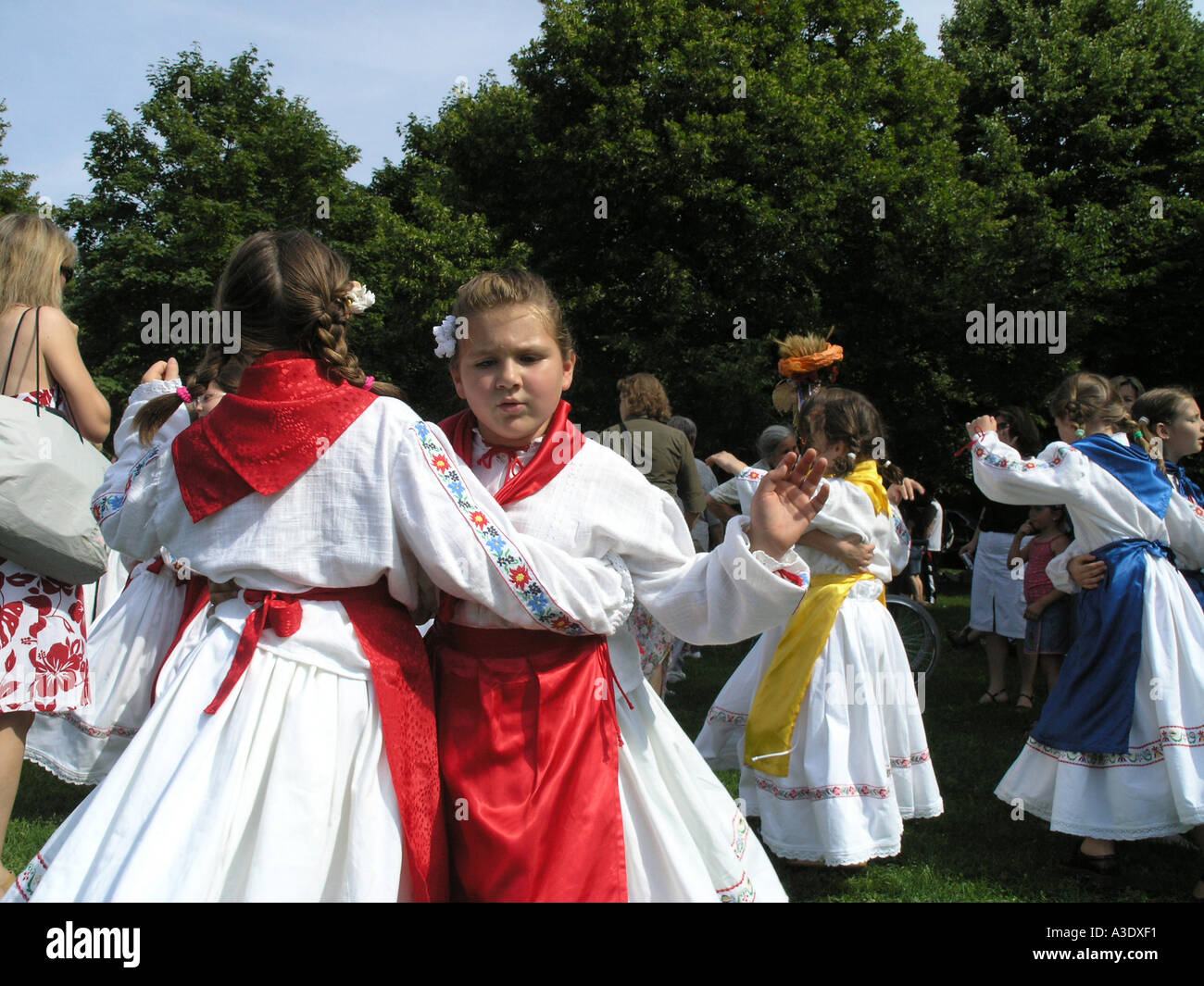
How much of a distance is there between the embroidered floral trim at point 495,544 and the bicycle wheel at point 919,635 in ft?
21.0

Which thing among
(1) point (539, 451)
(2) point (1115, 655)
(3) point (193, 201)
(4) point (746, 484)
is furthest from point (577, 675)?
(3) point (193, 201)

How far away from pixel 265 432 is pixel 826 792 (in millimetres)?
2703

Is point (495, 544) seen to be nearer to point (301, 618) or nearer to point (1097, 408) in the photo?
point (301, 618)

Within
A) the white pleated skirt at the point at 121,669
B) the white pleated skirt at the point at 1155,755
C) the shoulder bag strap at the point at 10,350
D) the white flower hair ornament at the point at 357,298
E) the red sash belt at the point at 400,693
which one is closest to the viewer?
the red sash belt at the point at 400,693

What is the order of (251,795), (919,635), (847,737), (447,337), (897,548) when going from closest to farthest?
1. (251,795)
2. (447,337)
3. (847,737)
4. (897,548)
5. (919,635)

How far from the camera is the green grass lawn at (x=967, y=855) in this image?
399 cm

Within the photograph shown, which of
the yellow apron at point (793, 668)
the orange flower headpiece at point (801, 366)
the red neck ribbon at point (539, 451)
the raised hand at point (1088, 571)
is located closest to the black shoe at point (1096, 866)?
the raised hand at point (1088, 571)

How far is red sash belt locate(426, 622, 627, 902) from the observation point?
211 centimetres

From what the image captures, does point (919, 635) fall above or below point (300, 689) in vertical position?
below

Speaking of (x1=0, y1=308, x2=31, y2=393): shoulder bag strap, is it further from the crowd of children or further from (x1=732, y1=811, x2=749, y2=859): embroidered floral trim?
(x1=732, y1=811, x2=749, y2=859): embroidered floral trim

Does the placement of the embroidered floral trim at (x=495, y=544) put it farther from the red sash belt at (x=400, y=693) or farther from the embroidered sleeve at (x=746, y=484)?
the embroidered sleeve at (x=746, y=484)

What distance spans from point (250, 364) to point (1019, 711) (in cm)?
621

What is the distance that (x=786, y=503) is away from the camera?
2246 millimetres

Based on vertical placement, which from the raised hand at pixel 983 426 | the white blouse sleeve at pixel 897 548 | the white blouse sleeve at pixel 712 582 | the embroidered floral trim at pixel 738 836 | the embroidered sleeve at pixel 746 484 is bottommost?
the embroidered floral trim at pixel 738 836
